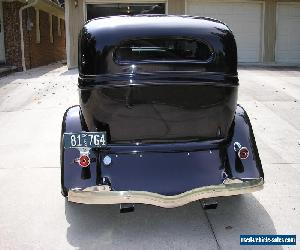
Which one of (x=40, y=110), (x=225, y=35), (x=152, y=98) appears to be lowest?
(x=40, y=110)

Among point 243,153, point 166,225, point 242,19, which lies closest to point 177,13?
point 242,19

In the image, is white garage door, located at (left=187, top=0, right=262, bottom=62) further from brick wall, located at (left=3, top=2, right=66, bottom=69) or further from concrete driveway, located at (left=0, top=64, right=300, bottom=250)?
concrete driveway, located at (left=0, top=64, right=300, bottom=250)

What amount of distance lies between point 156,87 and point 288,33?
16.3m

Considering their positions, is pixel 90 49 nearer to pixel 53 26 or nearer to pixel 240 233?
pixel 240 233

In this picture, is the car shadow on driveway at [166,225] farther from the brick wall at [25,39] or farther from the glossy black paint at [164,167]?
the brick wall at [25,39]

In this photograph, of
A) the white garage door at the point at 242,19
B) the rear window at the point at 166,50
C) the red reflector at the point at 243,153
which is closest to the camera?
the red reflector at the point at 243,153

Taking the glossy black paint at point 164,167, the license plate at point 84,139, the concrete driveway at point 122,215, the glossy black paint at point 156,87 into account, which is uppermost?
the glossy black paint at point 156,87

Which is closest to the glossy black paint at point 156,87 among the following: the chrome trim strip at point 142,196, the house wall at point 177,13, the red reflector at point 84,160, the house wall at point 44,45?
the red reflector at point 84,160

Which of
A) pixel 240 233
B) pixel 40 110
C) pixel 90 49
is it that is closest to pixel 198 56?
pixel 90 49

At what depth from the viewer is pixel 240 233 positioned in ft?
12.1

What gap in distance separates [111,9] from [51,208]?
14.2 metres

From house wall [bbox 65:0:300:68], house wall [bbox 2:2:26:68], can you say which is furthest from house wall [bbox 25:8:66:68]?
house wall [bbox 65:0:300:68]

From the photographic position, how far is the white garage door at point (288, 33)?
709 inches

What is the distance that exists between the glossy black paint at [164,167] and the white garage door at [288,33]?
15527 millimetres
